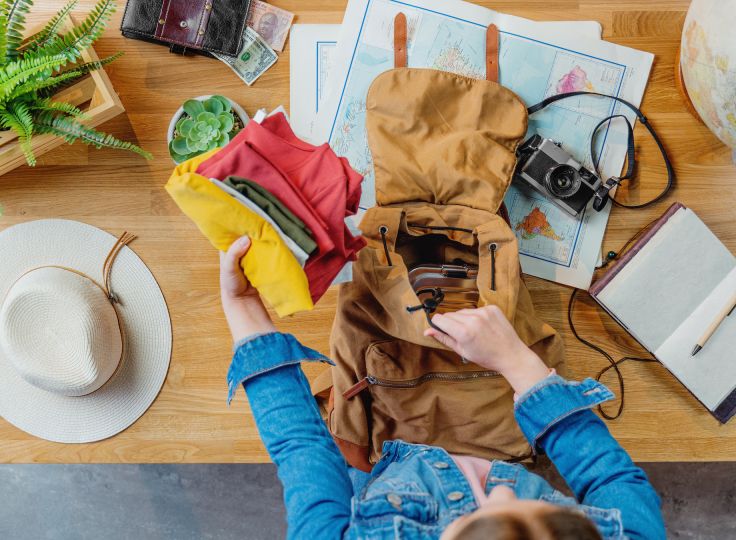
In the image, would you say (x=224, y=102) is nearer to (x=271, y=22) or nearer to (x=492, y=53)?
(x=271, y=22)

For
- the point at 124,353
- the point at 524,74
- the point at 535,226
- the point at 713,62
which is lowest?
the point at 124,353

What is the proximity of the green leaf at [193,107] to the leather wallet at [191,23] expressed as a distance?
0.09m

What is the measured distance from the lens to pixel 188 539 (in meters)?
1.55

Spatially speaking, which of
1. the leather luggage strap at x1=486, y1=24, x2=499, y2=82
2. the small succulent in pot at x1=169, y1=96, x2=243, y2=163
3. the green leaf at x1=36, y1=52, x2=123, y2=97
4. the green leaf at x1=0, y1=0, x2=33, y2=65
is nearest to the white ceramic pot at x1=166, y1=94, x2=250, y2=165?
the small succulent in pot at x1=169, y1=96, x2=243, y2=163

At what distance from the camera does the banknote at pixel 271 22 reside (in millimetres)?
1018

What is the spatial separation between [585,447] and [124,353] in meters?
0.74

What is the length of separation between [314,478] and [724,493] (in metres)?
1.28

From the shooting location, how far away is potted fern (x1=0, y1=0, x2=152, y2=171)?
82 cm

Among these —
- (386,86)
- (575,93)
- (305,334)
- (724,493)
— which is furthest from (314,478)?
(724,493)

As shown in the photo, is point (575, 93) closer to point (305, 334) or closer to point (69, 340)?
point (305, 334)

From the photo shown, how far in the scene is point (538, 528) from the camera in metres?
0.49

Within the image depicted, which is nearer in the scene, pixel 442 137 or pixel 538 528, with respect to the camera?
pixel 538 528

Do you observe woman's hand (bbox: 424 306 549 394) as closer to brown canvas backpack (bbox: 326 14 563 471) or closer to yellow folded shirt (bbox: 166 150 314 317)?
brown canvas backpack (bbox: 326 14 563 471)

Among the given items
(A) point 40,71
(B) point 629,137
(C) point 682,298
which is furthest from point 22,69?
(C) point 682,298
